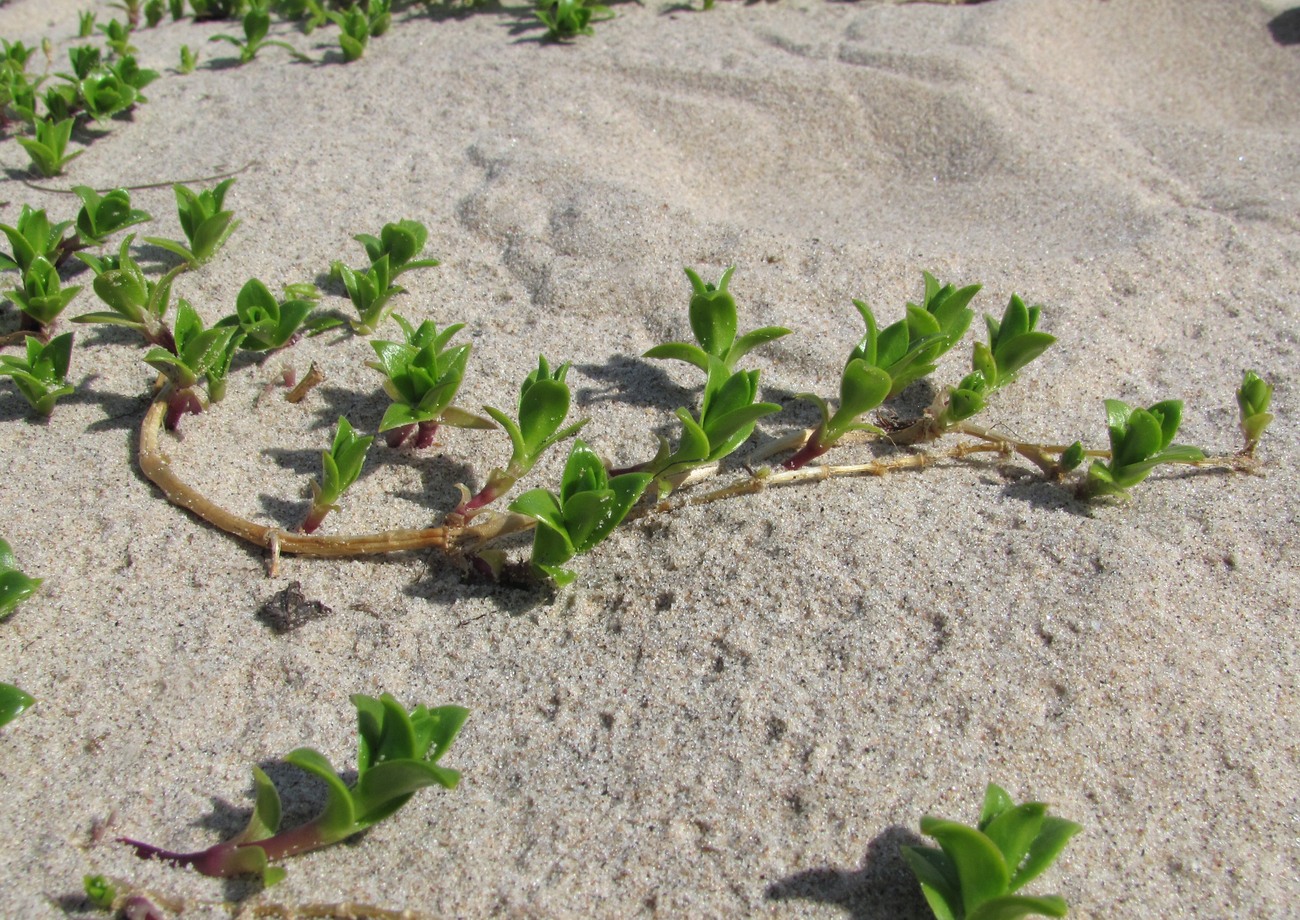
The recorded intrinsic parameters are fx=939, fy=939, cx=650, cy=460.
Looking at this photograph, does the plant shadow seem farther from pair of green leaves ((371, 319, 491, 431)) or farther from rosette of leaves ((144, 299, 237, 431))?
rosette of leaves ((144, 299, 237, 431))

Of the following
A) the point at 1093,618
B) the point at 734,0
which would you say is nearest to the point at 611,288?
the point at 1093,618

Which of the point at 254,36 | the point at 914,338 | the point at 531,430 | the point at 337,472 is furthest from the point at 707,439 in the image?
the point at 254,36

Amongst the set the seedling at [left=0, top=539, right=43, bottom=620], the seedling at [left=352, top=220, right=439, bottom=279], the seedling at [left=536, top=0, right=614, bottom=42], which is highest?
the seedling at [left=536, top=0, right=614, bottom=42]

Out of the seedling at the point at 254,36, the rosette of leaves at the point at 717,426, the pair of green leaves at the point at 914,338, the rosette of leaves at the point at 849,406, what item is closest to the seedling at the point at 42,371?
the rosette of leaves at the point at 717,426

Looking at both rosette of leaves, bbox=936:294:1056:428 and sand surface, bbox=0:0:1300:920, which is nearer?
sand surface, bbox=0:0:1300:920

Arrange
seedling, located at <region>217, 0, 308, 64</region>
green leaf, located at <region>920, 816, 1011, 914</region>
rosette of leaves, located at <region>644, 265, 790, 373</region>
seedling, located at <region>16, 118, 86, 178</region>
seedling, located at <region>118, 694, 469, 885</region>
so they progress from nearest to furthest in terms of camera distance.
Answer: green leaf, located at <region>920, 816, 1011, 914</region>
seedling, located at <region>118, 694, 469, 885</region>
rosette of leaves, located at <region>644, 265, 790, 373</region>
seedling, located at <region>16, 118, 86, 178</region>
seedling, located at <region>217, 0, 308, 64</region>

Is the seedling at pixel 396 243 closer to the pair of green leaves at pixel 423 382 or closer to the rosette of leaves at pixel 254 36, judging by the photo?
the pair of green leaves at pixel 423 382

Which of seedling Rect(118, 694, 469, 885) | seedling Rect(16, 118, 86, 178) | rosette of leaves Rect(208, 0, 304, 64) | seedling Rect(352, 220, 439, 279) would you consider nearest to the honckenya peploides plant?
seedling Rect(118, 694, 469, 885)
